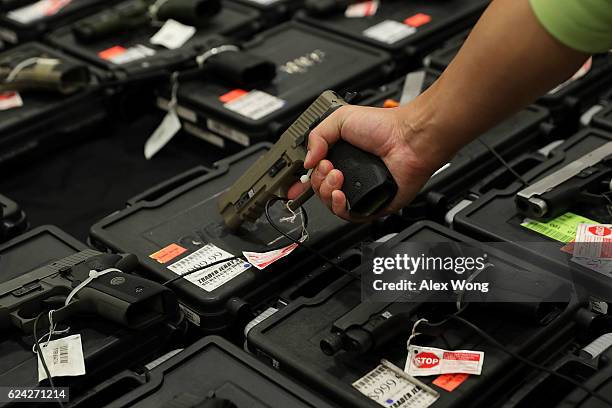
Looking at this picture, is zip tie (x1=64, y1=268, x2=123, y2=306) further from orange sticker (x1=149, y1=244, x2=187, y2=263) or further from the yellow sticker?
the yellow sticker

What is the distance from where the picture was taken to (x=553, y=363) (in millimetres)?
1418

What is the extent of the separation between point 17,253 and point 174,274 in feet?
1.15

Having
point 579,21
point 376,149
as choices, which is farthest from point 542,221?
point 579,21

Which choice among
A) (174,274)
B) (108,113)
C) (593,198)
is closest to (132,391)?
(174,274)

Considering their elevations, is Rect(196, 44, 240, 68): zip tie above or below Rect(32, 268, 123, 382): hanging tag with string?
above

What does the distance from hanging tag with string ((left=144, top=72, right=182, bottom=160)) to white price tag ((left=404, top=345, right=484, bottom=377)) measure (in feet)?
3.59

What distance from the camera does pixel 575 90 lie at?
83.8 inches

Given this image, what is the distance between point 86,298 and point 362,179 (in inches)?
20.3

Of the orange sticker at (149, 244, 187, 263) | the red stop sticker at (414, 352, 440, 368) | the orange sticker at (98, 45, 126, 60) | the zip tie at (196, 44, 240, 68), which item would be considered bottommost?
the orange sticker at (149, 244, 187, 263)

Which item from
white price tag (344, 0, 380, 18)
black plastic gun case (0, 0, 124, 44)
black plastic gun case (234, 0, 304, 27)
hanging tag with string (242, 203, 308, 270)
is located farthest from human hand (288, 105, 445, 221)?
black plastic gun case (0, 0, 124, 44)

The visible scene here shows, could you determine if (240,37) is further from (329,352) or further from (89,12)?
(329,352)

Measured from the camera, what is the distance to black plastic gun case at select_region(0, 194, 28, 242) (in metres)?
1.83

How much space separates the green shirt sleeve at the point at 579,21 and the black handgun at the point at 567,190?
530 millimetres

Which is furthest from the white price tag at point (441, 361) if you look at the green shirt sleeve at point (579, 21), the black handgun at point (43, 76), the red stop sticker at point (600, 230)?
the black handgun at point (43, 76)
